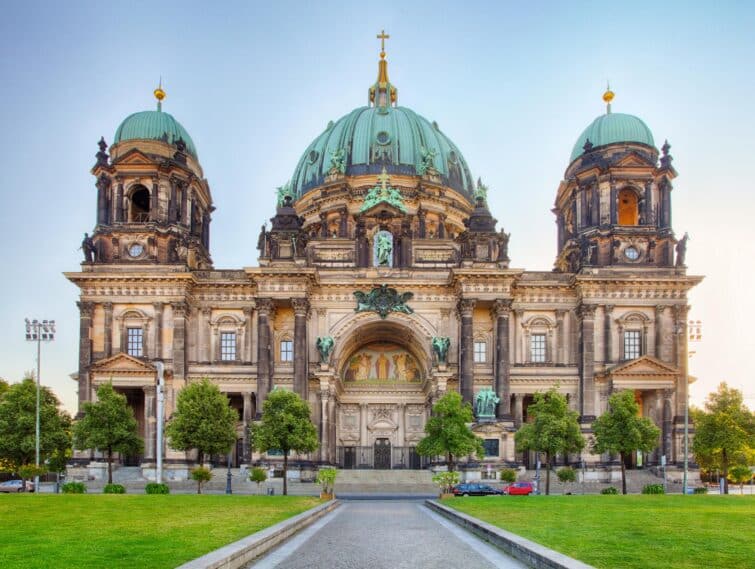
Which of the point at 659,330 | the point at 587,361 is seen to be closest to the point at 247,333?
the point at 587,361

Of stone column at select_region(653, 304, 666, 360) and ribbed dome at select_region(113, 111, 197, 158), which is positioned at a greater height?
ribbed dome at select_region(113, 111, 197, 158)

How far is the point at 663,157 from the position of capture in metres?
69.1

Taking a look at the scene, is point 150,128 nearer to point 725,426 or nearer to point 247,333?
point 247,333

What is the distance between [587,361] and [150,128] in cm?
4120

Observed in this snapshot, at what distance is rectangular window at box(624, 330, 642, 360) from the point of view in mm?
67375

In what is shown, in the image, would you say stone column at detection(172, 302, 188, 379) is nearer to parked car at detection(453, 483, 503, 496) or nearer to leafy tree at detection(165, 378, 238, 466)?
leafy tree at detection(165, 378, 238, 466)

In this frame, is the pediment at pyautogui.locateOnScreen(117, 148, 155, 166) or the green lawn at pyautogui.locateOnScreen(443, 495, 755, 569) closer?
the green lawn at pyautogui.locateOnScreen(443, 495, 755, 569)

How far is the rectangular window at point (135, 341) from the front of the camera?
66.1 meters

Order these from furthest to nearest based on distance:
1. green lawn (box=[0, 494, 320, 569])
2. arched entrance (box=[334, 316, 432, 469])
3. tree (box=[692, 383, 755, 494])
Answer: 1. arched entrance (box=[334, 316, 432, 469])
2. tree (box=[692, 383, 755, 494])
3. green lawn (box=[0, 494, 320, 569])

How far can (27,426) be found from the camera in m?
56.9

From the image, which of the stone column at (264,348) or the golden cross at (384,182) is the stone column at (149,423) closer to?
the stone column at (264,348)

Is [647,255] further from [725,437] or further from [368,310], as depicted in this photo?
[368,310]

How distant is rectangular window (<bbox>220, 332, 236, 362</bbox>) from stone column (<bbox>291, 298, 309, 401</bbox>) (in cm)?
607

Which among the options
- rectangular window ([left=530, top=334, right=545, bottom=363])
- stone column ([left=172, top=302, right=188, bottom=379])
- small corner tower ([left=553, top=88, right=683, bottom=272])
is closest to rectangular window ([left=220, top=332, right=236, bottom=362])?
stone column ([left=172, top=302, right=188, bottom=379])
